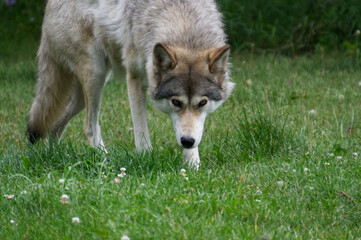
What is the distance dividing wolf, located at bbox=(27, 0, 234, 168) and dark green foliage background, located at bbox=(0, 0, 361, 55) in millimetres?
4445

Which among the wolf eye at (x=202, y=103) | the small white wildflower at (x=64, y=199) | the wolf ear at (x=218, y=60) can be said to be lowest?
the small white wildflower at (x=64, y=199)

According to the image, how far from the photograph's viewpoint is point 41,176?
388cm

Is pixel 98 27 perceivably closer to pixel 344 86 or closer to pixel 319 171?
pixel 319 171

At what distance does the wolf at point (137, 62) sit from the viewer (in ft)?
13.9

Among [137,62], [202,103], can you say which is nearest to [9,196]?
[202,103]

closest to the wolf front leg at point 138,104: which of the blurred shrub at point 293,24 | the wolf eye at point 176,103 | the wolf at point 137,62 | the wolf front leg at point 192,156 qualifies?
the wolf at point 137,62

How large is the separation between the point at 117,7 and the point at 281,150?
1.98 meters

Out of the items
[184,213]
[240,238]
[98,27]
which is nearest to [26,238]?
[184,213]

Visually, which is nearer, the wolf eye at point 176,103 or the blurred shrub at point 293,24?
the wolf eye at point 176,103

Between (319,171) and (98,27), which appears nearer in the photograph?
(319,171)

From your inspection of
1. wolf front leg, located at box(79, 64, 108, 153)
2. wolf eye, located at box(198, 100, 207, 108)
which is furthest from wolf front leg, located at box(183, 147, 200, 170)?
wolf front leg, located at box(79, 64, 108, 153)

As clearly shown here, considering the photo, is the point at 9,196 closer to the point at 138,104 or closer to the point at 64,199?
the point at 64,199

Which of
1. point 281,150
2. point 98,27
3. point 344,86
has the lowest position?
point 344,86

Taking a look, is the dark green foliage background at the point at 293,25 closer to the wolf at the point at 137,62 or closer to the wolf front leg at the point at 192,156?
the wolf at the point at 137,62
